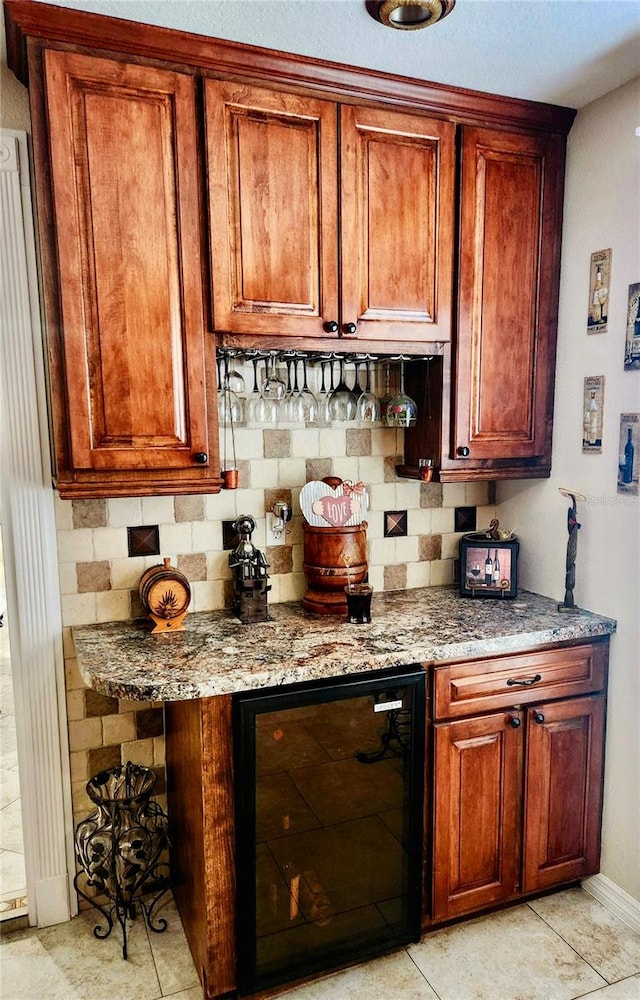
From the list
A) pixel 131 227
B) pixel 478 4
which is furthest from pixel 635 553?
pixel 131 227

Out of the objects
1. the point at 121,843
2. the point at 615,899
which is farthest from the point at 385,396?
the point at 615,899

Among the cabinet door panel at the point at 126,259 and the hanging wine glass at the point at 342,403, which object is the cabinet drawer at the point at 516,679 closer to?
the hanging wine glass at the point at 342,403

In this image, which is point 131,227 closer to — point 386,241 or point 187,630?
point 386,241

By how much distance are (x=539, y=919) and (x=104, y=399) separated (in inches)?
84.0

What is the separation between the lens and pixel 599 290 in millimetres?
2205

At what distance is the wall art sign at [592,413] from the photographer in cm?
223

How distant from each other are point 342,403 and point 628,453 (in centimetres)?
93

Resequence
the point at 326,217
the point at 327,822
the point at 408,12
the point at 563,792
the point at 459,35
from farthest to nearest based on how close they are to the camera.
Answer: the point at 563,792 < the point at 326,217 < the point at 327,822 < the point at 459,35 < the point at 408,12

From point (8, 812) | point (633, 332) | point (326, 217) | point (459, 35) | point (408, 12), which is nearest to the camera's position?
point (408, 12)

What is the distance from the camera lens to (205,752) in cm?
174

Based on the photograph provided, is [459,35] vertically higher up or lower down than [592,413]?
higher up

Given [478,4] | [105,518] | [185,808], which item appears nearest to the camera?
[478,4]

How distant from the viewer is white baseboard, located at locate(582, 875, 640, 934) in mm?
2145

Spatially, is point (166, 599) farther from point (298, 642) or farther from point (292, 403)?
point (292, 403)
